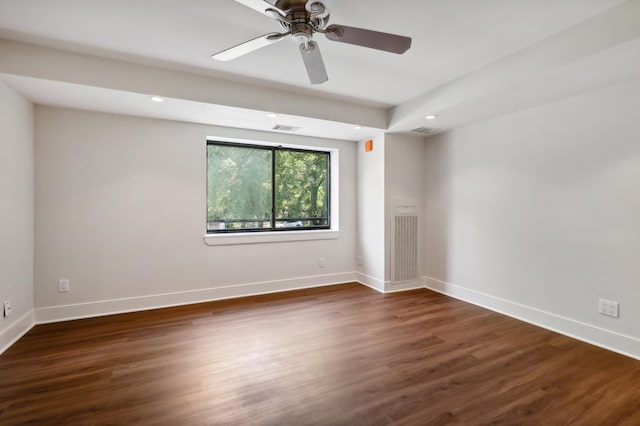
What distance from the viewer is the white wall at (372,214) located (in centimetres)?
417

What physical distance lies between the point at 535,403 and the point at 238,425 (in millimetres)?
1764

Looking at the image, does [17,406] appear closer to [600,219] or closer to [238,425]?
[238,425]

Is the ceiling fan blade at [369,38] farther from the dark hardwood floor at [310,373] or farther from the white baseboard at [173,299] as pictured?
the white baseboard at [173,299]

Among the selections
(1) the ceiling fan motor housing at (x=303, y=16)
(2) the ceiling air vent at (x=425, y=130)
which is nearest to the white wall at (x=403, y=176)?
(2) the ceiling air vent at (x=425, y=130)

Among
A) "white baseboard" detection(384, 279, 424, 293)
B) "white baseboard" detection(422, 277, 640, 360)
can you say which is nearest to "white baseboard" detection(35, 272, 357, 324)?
"white baseboard" detection(384, 279, 424, 293)

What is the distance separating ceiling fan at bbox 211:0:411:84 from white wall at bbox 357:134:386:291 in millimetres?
2302

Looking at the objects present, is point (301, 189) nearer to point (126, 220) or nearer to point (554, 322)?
point (126, 220)

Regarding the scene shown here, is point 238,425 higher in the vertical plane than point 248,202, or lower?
lower

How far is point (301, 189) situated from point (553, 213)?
3.05 metres

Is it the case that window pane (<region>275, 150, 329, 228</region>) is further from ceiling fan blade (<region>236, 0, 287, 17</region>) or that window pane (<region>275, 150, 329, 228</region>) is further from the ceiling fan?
ceiling fan blade (<region>236, 0, 287, 17</region>)

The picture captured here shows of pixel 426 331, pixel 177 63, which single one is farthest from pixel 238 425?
pixel 177 63

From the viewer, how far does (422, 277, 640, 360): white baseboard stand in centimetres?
246

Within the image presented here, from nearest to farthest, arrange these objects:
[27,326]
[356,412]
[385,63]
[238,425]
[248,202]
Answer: [238,425] < [356,412] < [385,63] < [27,326] < [248,202]

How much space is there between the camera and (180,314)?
3320 millimetres
